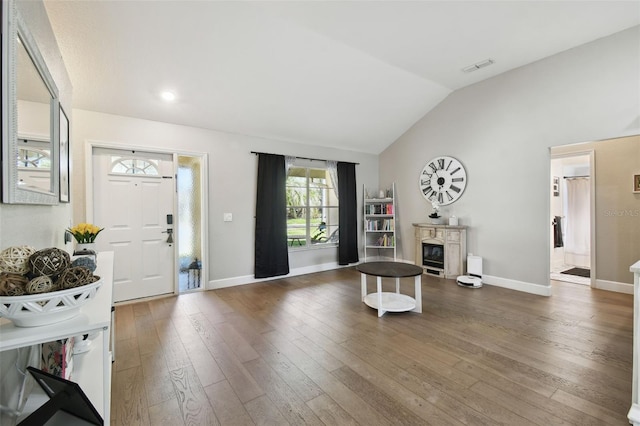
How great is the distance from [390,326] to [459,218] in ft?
9.15

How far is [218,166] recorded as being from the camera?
438cm

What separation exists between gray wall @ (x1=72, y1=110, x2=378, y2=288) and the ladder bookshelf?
1852 mm

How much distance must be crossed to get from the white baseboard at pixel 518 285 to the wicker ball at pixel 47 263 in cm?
502

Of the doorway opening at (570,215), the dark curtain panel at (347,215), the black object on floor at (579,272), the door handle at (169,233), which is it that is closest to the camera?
the door handle at (169,233)

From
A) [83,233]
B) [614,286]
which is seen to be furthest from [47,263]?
[614,286]

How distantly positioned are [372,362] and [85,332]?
6.47 ft

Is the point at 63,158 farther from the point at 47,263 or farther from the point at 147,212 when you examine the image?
the point at 147,212

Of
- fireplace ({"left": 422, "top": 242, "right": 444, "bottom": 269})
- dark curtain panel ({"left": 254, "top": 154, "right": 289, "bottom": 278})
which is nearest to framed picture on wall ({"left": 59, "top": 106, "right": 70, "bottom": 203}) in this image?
dark curtain panel ({"left": 254, "top": 154, "right": 289, "bottom": 278})

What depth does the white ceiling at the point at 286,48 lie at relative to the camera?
8.73ft

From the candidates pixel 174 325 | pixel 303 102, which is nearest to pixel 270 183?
pixel 303 102

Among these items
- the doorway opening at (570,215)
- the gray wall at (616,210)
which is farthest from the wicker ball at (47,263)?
the doorway opening at (570,215)

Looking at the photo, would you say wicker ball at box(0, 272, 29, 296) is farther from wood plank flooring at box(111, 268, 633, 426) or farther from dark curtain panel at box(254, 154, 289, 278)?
dark curtain panel at box(254, 154, 289, 278)

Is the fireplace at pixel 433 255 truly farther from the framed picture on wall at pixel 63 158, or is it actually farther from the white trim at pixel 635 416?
the framed picture on wall at pixel 63 158

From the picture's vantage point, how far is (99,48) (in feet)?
9.05
